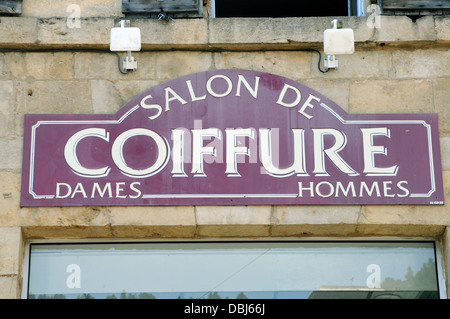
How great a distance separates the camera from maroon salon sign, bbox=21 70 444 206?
7.98m

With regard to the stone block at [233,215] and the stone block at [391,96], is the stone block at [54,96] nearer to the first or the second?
the stone block at [233,215]

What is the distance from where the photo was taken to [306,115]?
822cm

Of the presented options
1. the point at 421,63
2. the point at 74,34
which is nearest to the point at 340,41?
the point at 421,63

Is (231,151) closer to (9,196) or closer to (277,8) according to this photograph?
(9,196)

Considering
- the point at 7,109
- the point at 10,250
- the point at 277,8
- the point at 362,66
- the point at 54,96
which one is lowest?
the point at 10,250

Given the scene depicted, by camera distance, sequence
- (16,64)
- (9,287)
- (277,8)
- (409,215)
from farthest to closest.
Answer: (277,8) → (16,64) → (409,215) → (9,287)

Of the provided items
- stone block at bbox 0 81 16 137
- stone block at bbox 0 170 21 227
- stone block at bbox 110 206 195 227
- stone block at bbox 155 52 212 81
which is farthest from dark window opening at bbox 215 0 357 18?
stone block at bbox 0 170 21 227

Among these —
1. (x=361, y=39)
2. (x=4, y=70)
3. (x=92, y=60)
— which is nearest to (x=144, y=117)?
(x=92, y=60)

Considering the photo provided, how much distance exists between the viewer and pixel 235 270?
8.07 metres

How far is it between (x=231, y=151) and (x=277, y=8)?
11.5ft

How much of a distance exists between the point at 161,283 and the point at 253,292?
2.31 ft

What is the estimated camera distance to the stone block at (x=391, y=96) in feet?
27.2

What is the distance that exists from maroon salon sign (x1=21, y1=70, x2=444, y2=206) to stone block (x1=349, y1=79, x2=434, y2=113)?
10 cm

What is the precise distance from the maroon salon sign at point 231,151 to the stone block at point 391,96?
10 centimetres
